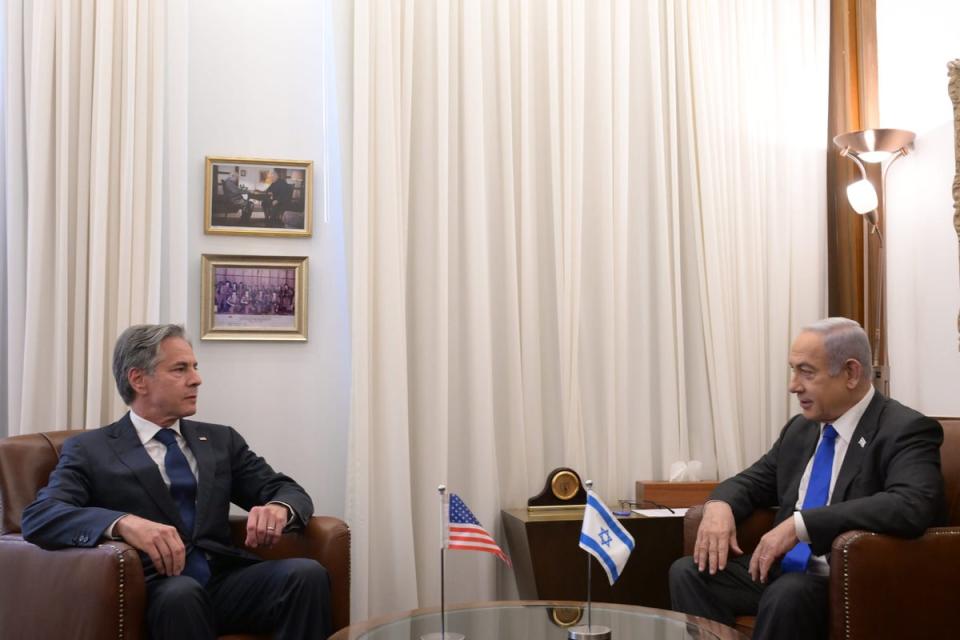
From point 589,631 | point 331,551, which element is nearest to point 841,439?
point 589,631

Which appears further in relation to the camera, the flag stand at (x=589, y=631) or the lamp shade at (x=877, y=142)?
the lamp shade at (x=877, y=142)

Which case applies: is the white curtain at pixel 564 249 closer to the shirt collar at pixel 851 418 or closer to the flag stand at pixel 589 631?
the shirt collar at pixel 851 418

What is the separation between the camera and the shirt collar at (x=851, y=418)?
3152 mm

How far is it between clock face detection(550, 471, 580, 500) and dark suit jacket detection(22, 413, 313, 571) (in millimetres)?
1188

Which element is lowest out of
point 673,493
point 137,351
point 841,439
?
point 673,493

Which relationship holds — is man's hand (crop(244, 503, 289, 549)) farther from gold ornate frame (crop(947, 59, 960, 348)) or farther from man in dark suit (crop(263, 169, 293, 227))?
gold ornate frame (crop(947, 59, 960, 348))

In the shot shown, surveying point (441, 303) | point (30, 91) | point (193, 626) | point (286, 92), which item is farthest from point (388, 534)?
point (30, 91)

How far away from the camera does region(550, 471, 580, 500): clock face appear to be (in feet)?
13.5

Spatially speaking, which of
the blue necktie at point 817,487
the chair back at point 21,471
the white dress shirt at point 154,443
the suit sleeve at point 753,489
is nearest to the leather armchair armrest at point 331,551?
the white dress shirt at point 154,443

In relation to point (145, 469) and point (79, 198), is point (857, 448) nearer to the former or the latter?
point (145, 469)

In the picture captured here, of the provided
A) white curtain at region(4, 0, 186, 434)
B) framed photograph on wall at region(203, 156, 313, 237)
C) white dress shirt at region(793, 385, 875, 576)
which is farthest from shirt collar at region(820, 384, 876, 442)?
white curtain at region(4, 0, 186, 434)

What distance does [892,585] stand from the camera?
271 cm

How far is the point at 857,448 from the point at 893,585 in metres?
0.50

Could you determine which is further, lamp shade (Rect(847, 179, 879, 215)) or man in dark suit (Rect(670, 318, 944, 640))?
lamp shade (Rect(847, 179, 879, 215))
